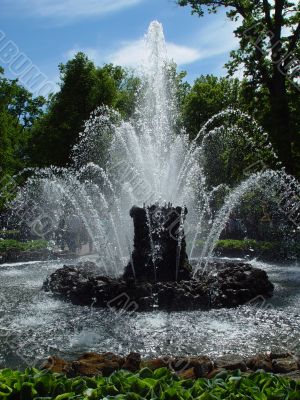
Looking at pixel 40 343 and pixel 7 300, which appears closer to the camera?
pixel 40 343

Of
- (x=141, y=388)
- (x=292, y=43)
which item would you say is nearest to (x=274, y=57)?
(x=292, y=43)

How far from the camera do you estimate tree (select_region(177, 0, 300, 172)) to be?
21453 millimetres

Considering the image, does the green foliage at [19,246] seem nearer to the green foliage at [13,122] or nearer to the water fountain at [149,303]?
the water fountain at [149,303]

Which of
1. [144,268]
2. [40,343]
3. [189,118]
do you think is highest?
[189,118]

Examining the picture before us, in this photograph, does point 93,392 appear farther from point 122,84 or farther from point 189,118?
point 122,84

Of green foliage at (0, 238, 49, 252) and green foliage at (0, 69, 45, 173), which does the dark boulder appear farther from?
green foliage at (0, 69, 45, 173)

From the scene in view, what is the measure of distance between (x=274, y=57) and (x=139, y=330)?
670 inches

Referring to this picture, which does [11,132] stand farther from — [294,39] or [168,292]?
[168,292]

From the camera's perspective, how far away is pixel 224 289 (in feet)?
32.8

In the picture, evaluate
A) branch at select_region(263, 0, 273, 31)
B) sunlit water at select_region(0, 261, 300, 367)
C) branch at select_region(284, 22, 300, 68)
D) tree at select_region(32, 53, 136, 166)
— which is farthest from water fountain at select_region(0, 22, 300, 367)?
tree at select_region(32, 53, 136, 166)

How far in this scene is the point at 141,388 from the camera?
→ 4.04 m

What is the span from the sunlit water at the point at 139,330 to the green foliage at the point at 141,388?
2.55 metres

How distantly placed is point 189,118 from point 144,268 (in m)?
25.9

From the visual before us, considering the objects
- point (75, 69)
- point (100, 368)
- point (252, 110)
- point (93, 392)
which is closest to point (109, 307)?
point (100, 368)
